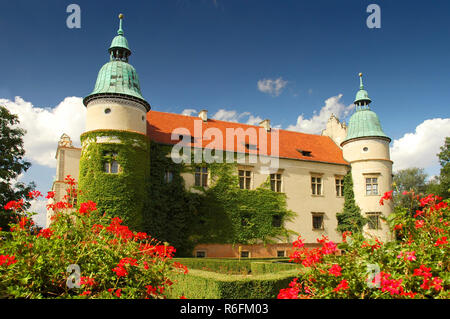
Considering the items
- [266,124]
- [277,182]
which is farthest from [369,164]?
[266,124]

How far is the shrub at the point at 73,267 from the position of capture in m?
4.73

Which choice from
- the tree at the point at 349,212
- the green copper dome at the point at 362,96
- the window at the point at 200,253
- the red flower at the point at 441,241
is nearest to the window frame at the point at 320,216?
the tree at the point at 349,212

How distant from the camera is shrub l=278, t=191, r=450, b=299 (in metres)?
4.79

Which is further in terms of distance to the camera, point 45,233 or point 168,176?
point 168,176

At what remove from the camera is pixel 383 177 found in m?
30.2

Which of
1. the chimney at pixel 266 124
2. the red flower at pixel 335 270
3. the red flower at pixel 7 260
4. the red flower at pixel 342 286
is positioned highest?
the chimney at pixel 266 124

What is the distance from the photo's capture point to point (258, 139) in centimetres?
2995

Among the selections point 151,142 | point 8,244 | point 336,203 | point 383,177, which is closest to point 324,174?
point 336,203

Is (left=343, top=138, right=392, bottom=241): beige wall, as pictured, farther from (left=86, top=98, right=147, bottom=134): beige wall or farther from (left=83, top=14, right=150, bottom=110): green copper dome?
(left=86, top=98, right=147, bottom=134): beige wall

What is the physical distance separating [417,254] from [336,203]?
85.1 ft

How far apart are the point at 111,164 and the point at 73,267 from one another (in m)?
17.0

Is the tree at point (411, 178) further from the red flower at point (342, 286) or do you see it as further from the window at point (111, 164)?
the red flower at point (342, 286)

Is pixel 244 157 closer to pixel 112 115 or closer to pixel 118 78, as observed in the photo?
pixel 112 115
